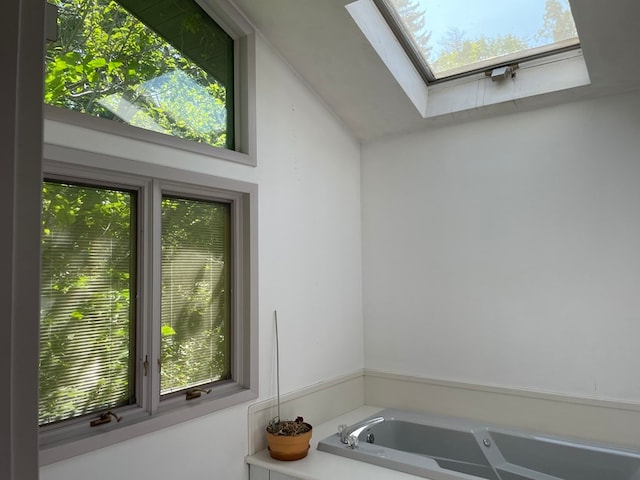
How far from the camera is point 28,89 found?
50 centimetres

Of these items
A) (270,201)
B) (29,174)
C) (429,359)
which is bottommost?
(429,359)

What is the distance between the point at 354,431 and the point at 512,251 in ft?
4.58

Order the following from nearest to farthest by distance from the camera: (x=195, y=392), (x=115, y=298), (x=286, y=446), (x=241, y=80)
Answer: (x=115, y=298) < (x=195, y=392) < (x=286, y=446) < (x=241, y=80)

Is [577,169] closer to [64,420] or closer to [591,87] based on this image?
[591,87]

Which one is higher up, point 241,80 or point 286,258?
point 241,80

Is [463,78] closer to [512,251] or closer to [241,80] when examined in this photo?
[512,251]

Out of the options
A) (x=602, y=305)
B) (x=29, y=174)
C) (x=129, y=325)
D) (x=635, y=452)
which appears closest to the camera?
(x=29, y=174)

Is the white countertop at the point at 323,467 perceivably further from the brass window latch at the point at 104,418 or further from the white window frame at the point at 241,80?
the white window frame at the point at 241,80

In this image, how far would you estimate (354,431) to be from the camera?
276 cm

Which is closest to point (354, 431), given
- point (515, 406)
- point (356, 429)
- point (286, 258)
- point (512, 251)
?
point (356, 429)

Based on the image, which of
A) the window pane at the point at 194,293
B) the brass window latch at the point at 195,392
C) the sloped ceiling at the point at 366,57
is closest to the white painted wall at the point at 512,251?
the sloped ceiling at the point at 366,57

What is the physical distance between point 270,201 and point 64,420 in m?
1.42

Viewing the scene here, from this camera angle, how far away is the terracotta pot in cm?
235

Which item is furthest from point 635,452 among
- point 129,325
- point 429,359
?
point 129,325
